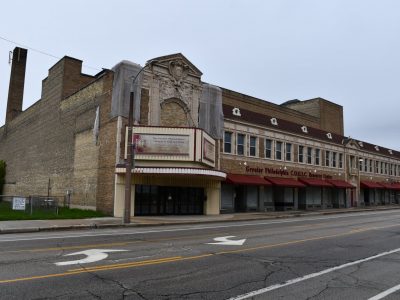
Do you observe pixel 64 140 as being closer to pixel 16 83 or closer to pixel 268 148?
pixel 268 148

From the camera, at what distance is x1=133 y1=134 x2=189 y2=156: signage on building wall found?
2594 cm

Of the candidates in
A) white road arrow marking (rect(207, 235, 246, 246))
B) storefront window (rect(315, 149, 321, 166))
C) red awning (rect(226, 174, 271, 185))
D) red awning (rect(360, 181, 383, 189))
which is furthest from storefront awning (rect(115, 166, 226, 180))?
red awning (rect(360, 181, 383, 189))

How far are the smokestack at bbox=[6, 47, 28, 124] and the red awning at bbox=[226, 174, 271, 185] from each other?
1353 inches

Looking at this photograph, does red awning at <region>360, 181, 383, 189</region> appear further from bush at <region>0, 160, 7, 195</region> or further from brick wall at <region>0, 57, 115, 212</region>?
bush at <region>0, 160, 7, 195</region>

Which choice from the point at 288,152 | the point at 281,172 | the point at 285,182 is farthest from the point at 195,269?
the point at 288,152

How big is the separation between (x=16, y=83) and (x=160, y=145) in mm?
35081

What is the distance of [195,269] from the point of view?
876 cm

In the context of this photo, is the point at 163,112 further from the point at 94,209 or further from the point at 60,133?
the point at 60,133

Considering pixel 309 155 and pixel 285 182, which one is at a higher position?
pixel 309 155

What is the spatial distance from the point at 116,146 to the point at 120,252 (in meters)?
→ 16.0

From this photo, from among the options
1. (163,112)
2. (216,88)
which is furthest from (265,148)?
(163,112)

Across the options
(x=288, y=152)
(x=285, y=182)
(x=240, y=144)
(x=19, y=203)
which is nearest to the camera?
(x=19, y=203)

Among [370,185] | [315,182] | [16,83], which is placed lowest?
[315,182]

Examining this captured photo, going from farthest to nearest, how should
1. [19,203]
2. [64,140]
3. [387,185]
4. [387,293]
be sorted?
1. [387,185]
2. [64,140]
3. [19,203]
4. [387,293]
